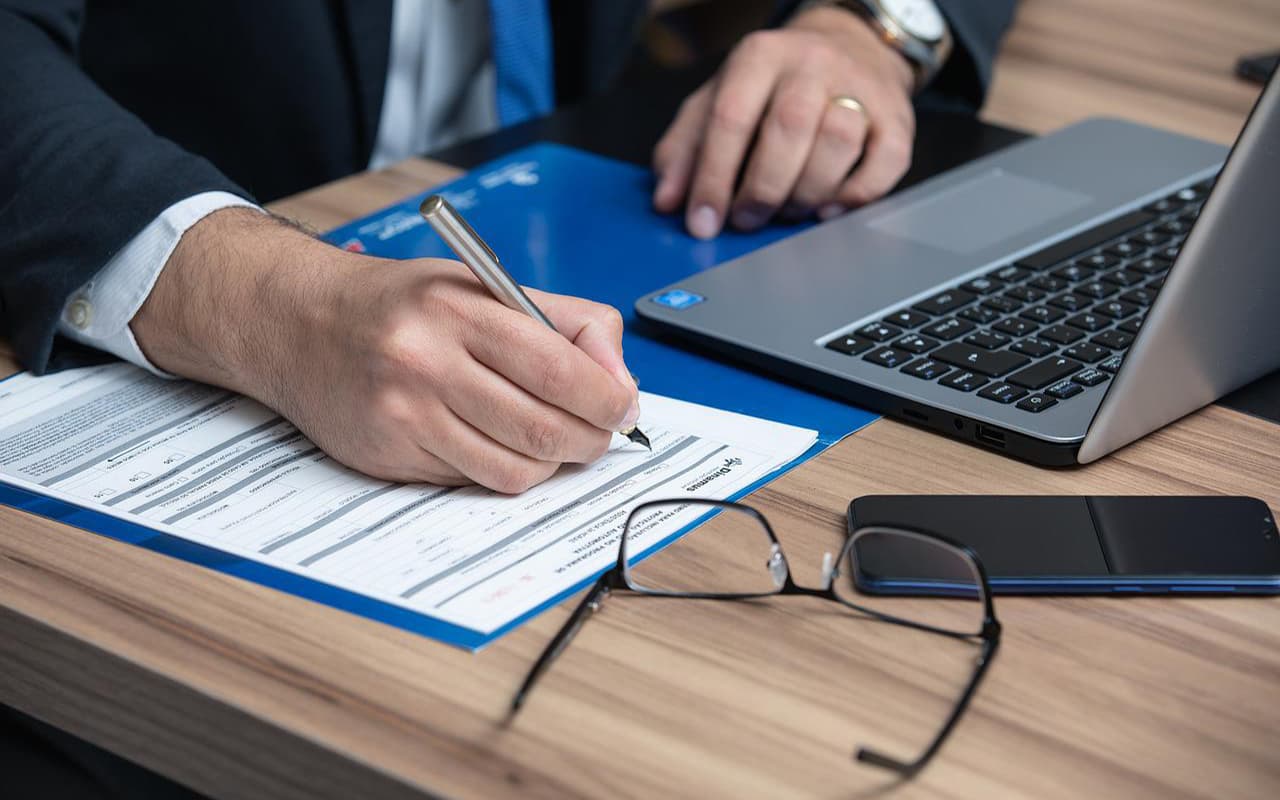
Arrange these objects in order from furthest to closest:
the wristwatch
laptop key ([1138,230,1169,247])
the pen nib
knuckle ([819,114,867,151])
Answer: the wristwatch, knuckle ([819,114,867,151]), laptop key ([1138,230,1169,247]), the pen nib

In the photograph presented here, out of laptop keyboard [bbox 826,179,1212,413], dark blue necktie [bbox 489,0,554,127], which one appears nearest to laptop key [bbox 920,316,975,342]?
laptop keyboard [bbox 826,179,1212,413]

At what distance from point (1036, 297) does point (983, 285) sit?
3 cm

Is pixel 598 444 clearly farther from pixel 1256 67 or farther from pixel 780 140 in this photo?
pixel 1256 67

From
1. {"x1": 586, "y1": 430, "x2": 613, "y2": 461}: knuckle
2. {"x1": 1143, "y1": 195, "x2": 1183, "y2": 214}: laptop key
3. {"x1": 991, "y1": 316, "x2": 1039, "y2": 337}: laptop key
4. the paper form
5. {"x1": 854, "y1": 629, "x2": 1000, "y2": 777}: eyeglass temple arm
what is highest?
{"x1": 1143, "y1": 195, "x2": 1183, "y2": 214}: laptop key

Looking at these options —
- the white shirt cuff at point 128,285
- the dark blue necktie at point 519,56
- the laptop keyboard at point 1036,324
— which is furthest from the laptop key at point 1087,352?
the dark blue necktie at point 519,56

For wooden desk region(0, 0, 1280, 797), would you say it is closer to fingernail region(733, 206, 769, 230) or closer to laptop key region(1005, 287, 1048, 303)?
laptop key region(1005, 287, 1048, 303)

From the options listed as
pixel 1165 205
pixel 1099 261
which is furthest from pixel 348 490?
pixel 1165 205

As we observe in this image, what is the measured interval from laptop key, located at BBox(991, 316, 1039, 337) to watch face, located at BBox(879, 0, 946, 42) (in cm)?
50

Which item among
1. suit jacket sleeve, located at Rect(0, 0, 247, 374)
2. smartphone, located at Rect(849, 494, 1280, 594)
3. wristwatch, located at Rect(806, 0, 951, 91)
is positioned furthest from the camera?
wristwatch, located at Rect(806, 0, 951, 91)

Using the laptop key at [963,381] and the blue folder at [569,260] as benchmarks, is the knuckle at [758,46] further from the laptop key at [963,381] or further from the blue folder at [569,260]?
the laptop key at [963,381]

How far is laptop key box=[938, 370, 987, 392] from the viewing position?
0.72 meters

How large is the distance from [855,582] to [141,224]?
0.46m

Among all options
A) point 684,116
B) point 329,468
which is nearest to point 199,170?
point 329,468

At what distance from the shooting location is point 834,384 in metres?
0.75
